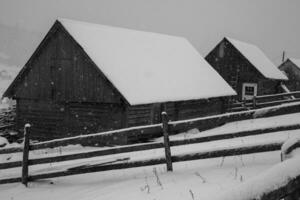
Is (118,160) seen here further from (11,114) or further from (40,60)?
(11,114)

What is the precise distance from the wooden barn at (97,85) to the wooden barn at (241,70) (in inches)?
331

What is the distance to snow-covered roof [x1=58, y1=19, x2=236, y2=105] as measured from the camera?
15.6 meters

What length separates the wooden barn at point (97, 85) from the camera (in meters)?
15.3

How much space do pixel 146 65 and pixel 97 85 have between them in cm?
371

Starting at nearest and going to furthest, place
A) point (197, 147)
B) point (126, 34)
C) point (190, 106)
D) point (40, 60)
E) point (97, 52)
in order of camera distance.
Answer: point (197, 147), point (97, 52), point (40, 60), point (190, 106), point (126, 34)

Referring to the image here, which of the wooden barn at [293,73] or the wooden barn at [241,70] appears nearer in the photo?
the wooden barn at [241,70]

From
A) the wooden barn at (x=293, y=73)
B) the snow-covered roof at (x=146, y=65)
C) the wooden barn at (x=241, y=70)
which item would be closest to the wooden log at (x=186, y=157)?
the snow-covered roof at (x=146, y=65)

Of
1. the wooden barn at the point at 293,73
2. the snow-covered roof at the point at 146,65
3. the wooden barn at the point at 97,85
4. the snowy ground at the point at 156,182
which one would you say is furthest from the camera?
the wooden barn at the point at 293,73

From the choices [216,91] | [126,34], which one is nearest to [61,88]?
[126,34]

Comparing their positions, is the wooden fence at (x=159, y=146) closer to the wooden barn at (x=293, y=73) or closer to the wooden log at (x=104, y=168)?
the wooden log at (x=104, y=168)

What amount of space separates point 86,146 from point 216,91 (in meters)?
9.00

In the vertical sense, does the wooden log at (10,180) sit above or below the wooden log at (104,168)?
below

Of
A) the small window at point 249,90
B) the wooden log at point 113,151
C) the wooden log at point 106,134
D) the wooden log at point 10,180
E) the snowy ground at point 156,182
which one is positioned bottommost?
the wooden log at point 10,180

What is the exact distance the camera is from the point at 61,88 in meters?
Answer: 16.9
